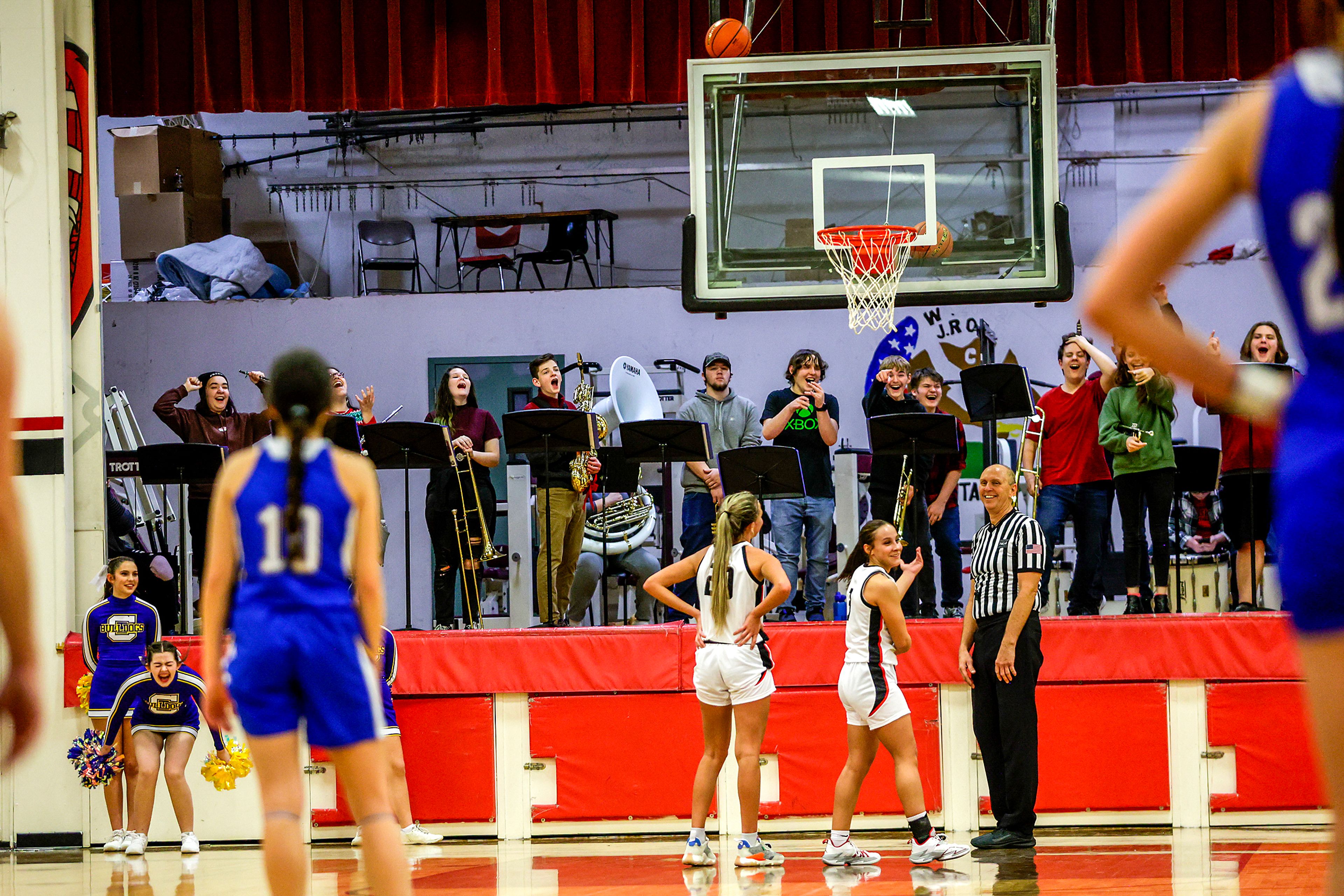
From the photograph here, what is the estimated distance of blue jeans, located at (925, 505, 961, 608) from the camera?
10.0 metres

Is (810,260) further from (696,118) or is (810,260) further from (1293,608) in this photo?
(1293,608)

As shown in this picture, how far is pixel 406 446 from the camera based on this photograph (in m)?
9.09

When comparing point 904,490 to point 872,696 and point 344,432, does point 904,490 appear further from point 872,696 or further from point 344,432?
point 344,432

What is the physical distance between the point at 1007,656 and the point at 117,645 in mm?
5872

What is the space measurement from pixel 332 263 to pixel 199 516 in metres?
5.97

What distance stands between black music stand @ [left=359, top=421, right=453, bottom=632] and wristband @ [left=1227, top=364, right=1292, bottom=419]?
24.6 ft

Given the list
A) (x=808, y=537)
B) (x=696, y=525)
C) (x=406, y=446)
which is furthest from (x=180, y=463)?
(x=808, y=537)

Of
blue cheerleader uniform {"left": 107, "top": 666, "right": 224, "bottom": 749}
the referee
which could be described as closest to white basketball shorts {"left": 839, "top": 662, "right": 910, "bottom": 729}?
the referee

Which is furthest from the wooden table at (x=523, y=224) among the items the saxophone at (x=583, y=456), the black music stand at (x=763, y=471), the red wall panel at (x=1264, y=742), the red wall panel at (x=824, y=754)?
the red wall panel at (x=1264, y=742)

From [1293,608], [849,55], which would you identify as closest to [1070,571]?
[849,55]

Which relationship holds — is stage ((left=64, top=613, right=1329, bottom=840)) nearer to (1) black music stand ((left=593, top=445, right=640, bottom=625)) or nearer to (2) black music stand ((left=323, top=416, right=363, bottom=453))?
(1) black music stand ((left=593, top=445, right=640, bottom=625))

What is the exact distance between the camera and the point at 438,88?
1060cm

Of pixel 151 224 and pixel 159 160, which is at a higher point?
pixel 159 160

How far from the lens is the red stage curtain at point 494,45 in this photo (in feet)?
33.9
